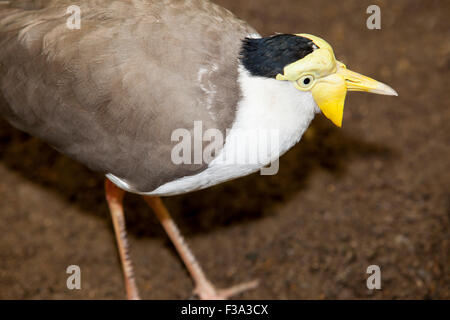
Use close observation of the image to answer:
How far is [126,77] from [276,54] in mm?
571

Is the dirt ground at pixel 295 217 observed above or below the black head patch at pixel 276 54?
below

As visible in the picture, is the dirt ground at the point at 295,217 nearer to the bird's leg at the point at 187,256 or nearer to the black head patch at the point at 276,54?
the bird's leg at the point at 187,256

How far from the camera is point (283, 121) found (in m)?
2.03

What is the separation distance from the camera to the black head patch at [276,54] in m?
1.94

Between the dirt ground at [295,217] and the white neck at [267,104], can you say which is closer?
the white neck at [267,104]

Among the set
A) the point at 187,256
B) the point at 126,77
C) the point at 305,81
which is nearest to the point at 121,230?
the point at 187,256

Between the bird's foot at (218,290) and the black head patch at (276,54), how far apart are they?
4.16 feet

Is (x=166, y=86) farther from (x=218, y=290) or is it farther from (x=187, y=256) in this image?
(x=218, y=290)

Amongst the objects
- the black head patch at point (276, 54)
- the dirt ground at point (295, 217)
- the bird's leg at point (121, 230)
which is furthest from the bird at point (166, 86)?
the dirt ground at point (295, 217)

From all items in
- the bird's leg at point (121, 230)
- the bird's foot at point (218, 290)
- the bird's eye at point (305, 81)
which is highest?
the bird's eye at point (305, 81)

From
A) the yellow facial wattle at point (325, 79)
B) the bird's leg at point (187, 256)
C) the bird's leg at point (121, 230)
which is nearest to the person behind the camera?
the yellow facial wattle at point (325, 79)

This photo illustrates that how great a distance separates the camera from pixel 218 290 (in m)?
2.82

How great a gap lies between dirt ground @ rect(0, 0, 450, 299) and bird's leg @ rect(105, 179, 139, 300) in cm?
16

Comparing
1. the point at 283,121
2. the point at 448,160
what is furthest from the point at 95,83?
the point at 448,160
